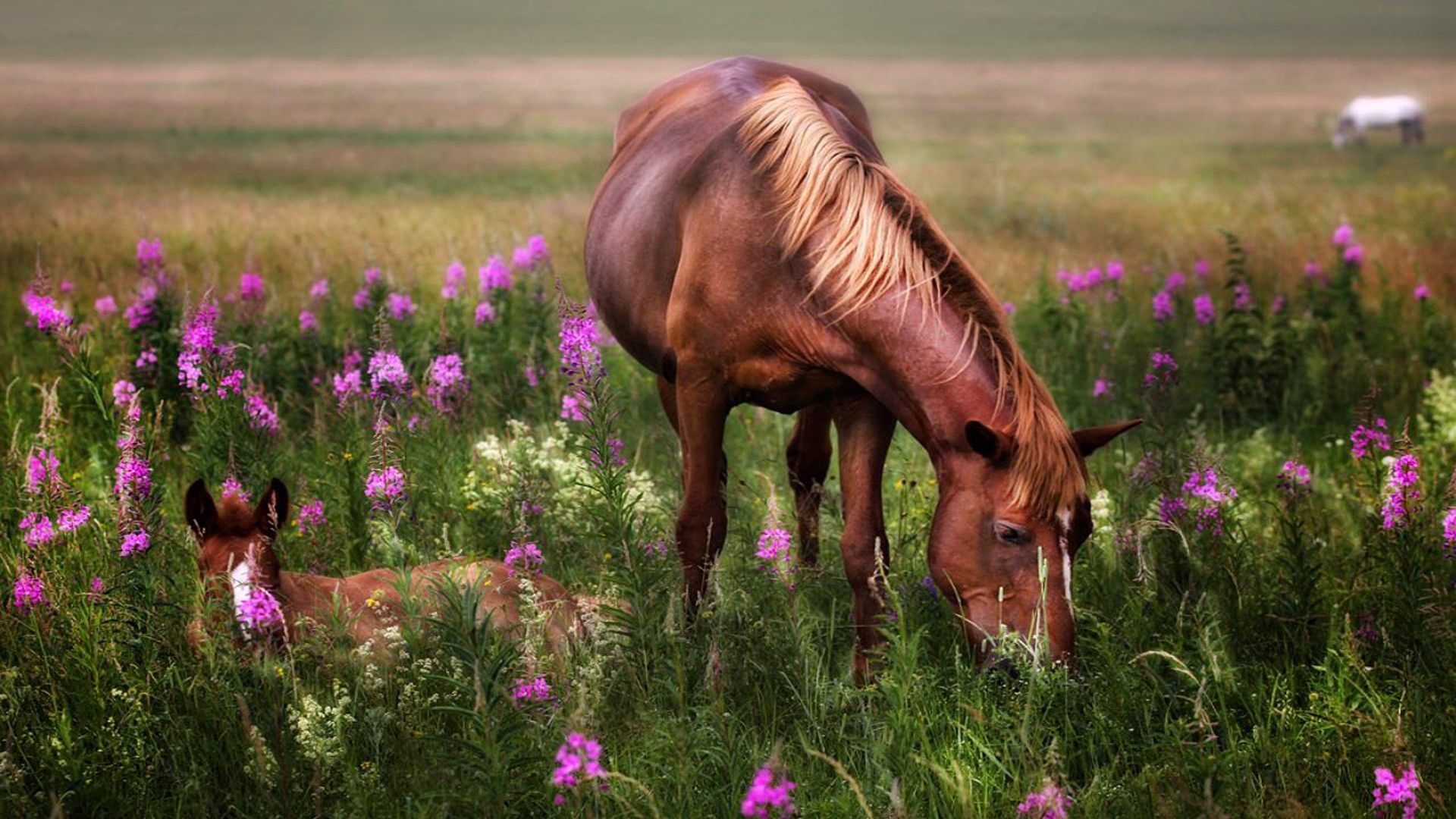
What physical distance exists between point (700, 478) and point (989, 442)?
138cm

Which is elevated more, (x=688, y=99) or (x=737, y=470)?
(x=688, y=99)

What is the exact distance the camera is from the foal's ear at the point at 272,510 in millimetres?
4297

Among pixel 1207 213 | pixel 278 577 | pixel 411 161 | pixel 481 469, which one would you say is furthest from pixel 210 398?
pixel 411 161

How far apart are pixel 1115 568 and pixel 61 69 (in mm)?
52843

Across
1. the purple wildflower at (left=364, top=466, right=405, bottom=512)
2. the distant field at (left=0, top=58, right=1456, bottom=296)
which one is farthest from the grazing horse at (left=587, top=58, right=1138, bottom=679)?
the distant field at (left=0, top=58, right=1456, bottom=296)

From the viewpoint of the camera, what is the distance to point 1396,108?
4412 centimetres

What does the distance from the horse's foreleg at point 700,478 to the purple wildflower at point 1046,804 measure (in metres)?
1.89

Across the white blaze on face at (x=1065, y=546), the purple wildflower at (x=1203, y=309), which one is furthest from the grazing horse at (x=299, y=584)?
the purple wildflower at (x=1203, y=309)

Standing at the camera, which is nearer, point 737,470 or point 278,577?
point 278,577

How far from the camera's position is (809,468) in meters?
5.85

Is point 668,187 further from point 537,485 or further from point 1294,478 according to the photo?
point 1294,478

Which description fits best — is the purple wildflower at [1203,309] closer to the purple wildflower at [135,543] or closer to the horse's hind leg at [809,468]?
the horse's hind leg at [809,468]

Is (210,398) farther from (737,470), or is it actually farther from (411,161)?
(411,161)

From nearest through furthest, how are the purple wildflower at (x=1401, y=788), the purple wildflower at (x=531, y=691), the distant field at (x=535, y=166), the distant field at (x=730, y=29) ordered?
the purple wildflower at (x=1401, y=788), the purple wildflower at (x=531, y=691), the distant field at (x=535, y=166), the distant field at (x=730, y=29)
